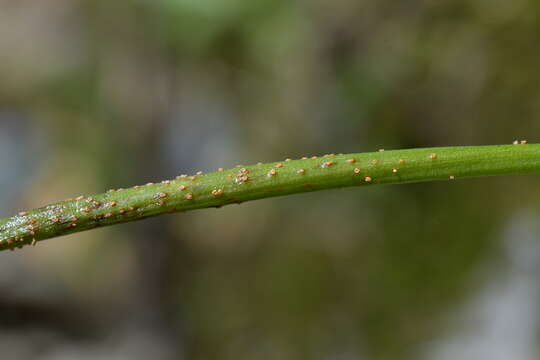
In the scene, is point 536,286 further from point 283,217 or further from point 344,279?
point 283,217

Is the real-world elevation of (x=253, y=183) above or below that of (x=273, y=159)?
below

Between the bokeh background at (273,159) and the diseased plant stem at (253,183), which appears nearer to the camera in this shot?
the diseased plant stem at (253,183)

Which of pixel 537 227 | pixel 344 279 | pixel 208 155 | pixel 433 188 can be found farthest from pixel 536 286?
pixel 208 155

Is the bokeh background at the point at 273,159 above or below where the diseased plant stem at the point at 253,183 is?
above

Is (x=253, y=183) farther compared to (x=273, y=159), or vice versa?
(x=273, y=159)
